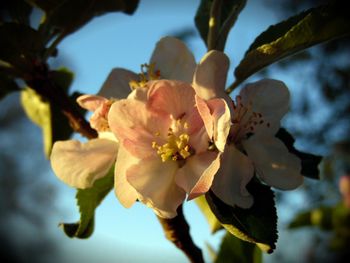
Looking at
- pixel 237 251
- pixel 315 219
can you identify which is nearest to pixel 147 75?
pixel 237 251

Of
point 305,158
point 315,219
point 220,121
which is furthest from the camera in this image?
point 315,219

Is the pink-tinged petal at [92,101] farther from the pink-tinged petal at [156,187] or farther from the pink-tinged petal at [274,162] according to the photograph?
the pink-tinged petal at [274,162]

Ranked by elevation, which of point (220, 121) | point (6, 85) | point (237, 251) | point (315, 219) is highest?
point (6, 85)

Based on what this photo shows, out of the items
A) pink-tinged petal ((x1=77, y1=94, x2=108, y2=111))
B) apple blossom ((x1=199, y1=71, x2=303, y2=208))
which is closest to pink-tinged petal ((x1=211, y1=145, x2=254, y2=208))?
apple blossom ((x1=199, y1=71, x2=303, y2=208))

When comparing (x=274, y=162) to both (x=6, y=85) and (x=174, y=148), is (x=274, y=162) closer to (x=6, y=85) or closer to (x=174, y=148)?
(x=174, y=148)

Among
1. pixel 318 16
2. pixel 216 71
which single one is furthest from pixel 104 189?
pixel 318 16

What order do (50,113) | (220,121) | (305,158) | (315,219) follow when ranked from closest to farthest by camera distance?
(220,121), (305,158), (50,113), (315,219)

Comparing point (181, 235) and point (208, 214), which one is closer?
point (181, 235)

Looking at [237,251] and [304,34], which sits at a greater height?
[304,34]
